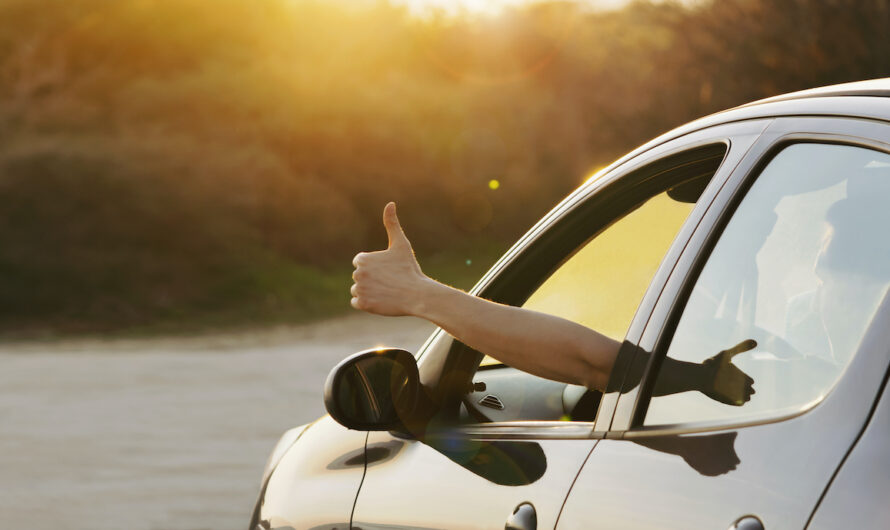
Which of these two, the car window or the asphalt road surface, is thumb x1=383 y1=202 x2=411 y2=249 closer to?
the car window

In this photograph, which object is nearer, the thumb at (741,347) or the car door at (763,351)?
the car door at (763,351)

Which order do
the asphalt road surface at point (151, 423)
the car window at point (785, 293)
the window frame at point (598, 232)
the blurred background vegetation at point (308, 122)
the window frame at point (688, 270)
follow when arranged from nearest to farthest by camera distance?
the car window at point (785, 293) < the window frame at point (688, 270) < the window frame at point (598, 232) < the asphalt road surface at point (151, 423) < the blurred background vegetation at point (308, 122)

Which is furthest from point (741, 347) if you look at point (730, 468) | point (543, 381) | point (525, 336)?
point (543, 381)

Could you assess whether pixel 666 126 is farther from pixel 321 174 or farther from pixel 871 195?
pixel 871 195

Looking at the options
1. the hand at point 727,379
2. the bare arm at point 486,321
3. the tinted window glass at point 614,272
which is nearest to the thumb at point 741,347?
the hand at point 727,379

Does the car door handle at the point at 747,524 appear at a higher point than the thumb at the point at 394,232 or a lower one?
lower

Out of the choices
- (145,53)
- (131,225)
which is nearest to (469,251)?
(131,225)

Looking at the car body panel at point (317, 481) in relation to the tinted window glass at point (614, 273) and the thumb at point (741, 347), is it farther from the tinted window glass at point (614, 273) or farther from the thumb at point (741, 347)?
the thumb at point (741, 347)

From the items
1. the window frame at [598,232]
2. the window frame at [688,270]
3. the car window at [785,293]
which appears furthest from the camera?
the window frame at [598,232]

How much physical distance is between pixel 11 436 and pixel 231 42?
2740 centimetres

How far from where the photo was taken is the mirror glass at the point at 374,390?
2619 millimetres

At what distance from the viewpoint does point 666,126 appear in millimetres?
36812

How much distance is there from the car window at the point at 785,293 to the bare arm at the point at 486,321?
0.37 metres

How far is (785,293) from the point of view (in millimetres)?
1800
